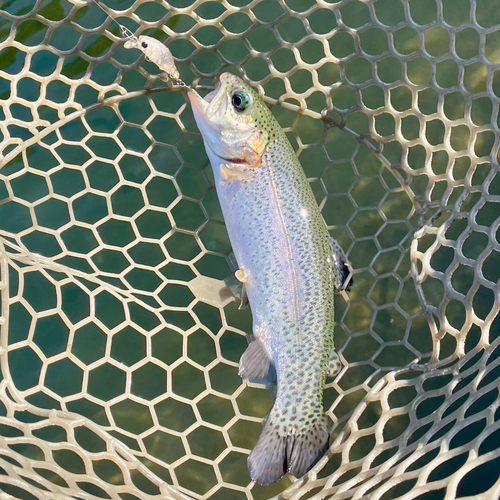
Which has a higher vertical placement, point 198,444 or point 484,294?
point 484,294

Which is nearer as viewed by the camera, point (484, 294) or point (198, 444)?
point (198, 444)

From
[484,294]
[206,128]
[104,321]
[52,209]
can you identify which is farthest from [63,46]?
[484,294]

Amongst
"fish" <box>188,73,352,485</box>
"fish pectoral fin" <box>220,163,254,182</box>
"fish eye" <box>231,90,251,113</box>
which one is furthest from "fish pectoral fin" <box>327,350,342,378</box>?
"fish eye" <box>231,90,251,113</box>

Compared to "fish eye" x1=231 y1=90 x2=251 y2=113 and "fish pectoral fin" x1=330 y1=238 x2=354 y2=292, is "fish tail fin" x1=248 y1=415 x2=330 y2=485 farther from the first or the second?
"fish eye" x1=231 y1=90 x2=251 y2=113

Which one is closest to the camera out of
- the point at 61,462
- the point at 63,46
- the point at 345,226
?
the point at 61,462

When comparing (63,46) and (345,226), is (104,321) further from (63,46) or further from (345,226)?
(63,46)

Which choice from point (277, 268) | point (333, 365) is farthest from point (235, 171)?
point (333, 365)
